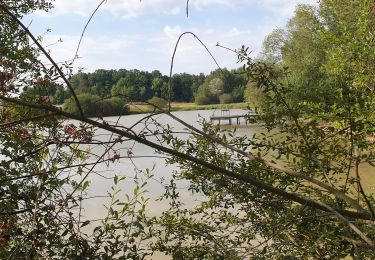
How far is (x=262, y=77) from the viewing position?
2.09m

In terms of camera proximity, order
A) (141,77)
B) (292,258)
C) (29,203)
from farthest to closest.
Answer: (292,258) < (29,203) < (141,77)

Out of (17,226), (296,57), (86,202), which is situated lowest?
(86,202)

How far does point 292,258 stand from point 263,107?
1.03m

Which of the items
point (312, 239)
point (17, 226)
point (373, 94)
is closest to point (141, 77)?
point (17, 226)

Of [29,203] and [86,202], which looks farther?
[86,202]

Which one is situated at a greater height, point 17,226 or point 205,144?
point 205,144

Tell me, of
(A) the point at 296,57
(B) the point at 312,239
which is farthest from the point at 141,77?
(A) the point at 296,57

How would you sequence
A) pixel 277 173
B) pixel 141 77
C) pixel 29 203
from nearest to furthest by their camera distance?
pixel 141 77
pixel 29 203
pixel 277 173

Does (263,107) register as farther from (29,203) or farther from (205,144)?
(29,203)

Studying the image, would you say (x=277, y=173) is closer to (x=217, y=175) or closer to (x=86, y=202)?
(x=217, y=175)

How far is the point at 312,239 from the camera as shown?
2371 mm

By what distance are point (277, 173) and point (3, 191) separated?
1.55 metres

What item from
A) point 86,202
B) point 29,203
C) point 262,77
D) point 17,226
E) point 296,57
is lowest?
point 86,202

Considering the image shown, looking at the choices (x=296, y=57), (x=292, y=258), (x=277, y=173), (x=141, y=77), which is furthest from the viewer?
(x=296, y=57)
